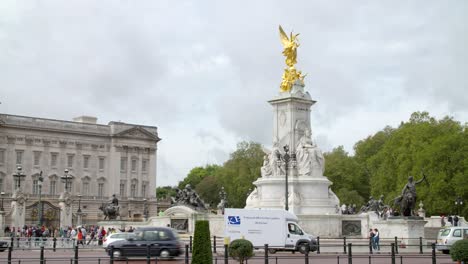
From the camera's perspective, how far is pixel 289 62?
5397 cm

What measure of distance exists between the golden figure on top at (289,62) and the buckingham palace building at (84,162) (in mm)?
56415

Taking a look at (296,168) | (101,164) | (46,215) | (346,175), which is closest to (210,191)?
(101,164)

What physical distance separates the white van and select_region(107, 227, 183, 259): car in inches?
130

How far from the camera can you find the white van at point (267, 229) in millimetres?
34000

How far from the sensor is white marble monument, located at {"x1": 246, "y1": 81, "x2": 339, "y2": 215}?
48.7 metres

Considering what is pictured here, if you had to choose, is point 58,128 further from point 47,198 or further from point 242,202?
point 242,202

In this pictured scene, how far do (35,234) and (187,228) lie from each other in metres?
13.3

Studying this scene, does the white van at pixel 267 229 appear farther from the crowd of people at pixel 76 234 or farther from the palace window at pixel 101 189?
the palace window at pixel 101 189

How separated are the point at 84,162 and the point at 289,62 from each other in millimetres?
71129

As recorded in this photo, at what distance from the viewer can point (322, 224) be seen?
4409 centimetres

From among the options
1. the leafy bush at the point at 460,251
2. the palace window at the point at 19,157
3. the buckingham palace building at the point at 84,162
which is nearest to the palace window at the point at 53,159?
the buckingham palace building at the point at 84,162

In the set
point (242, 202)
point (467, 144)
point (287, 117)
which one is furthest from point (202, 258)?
point (242, 202)

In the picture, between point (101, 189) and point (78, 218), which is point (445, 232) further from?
point (101, 189)

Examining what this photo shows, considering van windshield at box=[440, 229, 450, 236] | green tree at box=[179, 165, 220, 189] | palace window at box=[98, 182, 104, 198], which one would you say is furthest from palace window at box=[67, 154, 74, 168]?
van windshield at box=[440, 229, 450, 236]
